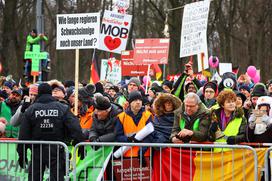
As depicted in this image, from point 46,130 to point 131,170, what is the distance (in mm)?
1308

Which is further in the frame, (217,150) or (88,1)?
(88,1)

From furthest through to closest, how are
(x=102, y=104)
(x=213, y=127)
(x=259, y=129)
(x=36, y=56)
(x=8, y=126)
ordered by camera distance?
1. (x=36, y=56)
2. (x=8, y=126)
3. (x=102, y=104)
4. (x=213, y=127)
5. (x=259, y=129)

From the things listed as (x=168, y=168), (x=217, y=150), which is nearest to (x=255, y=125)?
(x=217, y=150)

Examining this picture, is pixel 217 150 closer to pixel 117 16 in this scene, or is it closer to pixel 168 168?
pixel 168 168

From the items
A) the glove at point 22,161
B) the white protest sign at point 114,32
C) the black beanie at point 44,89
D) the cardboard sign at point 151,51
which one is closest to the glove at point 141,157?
the black beanie at point 44,89

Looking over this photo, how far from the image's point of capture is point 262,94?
11797 millimetres

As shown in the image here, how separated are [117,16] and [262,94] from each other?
8.97 m

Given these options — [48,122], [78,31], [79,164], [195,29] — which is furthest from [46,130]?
[195,29]

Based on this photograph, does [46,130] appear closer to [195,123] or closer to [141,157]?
[141,157]

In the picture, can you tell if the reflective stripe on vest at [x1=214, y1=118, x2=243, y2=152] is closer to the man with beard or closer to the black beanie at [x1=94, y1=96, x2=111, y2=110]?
the black beanie at [x1=94, y1=96, x2=111, y2=110]

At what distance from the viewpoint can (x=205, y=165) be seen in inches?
376

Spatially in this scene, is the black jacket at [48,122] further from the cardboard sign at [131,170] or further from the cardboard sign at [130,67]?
the cardboard sign at [130,67]

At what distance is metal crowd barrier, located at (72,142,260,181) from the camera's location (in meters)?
9.12

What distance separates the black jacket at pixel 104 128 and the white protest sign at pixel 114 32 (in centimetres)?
879
